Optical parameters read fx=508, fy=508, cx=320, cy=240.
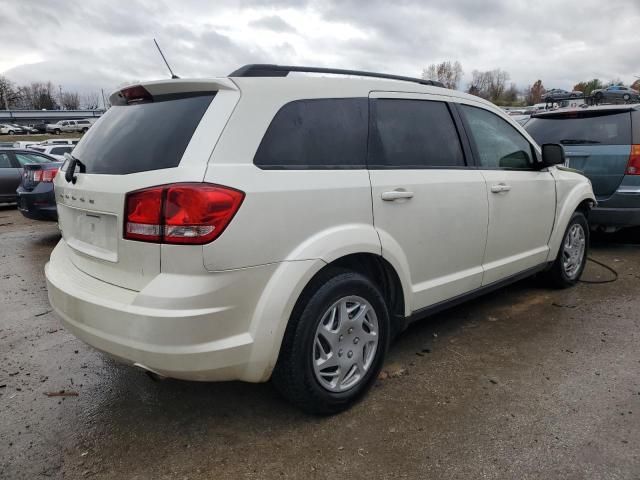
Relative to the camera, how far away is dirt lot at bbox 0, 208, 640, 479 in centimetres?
232

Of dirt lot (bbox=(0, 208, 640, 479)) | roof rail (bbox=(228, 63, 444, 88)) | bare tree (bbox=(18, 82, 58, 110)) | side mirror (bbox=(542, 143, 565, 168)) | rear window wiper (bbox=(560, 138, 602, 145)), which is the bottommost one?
dirt lot (bbox=(0, 208, 640, 479))

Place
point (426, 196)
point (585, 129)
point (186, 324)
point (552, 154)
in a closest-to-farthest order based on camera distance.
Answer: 1. point (186, 324)
2. point (426, 196)
3. point (552, 154)
4. point (585, 129)

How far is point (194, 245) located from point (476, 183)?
210 cm

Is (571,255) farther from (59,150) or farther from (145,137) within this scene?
(59,150)

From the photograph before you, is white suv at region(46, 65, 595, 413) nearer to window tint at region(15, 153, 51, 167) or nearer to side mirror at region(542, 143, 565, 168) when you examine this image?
side mirror at region(542, 143, 565, 168)

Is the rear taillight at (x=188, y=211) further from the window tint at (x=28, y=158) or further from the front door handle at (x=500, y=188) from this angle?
the window tint at (x=28, y=158)

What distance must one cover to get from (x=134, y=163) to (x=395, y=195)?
1.38 meters

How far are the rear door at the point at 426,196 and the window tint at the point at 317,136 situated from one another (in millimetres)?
107

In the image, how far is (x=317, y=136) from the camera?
262 centimetres

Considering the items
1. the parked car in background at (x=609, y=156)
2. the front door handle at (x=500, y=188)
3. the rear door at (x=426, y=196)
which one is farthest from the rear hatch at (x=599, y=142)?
the rear door at (x=426, y=196)

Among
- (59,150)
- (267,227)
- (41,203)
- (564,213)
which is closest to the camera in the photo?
Result: (267,227)

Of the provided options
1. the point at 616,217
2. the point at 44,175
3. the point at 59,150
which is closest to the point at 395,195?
the point at 616,217

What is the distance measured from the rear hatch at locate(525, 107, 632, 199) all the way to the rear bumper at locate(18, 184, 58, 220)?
22.7ft

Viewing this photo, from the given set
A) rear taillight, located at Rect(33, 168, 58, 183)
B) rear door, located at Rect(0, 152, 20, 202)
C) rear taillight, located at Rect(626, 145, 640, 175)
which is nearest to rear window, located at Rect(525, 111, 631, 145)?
rear taillight, located at Rect(626, 145, 640, 175)
